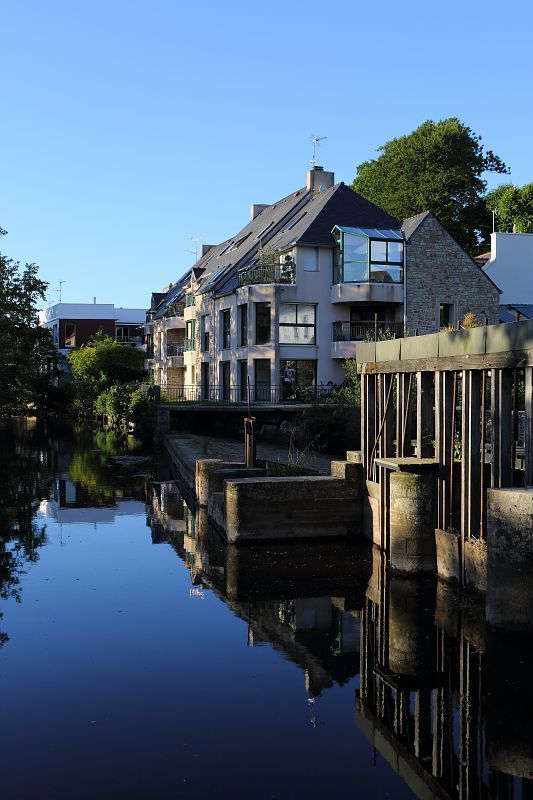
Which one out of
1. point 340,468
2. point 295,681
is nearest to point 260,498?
point 340,468

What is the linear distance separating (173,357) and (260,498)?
158ft

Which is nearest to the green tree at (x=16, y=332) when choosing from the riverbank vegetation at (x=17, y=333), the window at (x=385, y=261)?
the riverbank vegetation at (x=17, y=333)

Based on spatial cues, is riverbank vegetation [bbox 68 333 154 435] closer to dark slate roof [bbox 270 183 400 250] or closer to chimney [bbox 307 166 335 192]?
chimney [bbox 307 166 335 192]

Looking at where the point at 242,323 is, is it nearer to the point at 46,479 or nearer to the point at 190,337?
the point at 190,337

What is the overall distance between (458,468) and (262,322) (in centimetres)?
3135

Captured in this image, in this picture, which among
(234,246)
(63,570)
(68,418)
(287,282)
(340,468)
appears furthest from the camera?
(68,418)

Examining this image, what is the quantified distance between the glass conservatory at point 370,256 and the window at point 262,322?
445 cm

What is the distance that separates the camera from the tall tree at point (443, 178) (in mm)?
68125

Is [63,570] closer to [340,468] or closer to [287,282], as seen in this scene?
[340,468]

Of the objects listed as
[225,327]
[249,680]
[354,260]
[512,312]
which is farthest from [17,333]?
[249,680]

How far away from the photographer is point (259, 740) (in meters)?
8.70

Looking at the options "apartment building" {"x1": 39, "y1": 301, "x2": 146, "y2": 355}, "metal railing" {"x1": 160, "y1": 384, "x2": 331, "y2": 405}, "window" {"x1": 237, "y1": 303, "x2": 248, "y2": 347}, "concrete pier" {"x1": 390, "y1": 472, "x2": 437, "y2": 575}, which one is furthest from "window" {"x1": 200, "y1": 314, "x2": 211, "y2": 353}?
"concrete pier" {"x1": 390, "y1": 472, "x2": 437, "y2": 575}

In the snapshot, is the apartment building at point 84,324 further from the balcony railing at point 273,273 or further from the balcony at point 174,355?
the balcony railing at point 273,273

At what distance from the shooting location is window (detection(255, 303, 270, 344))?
153 feet
